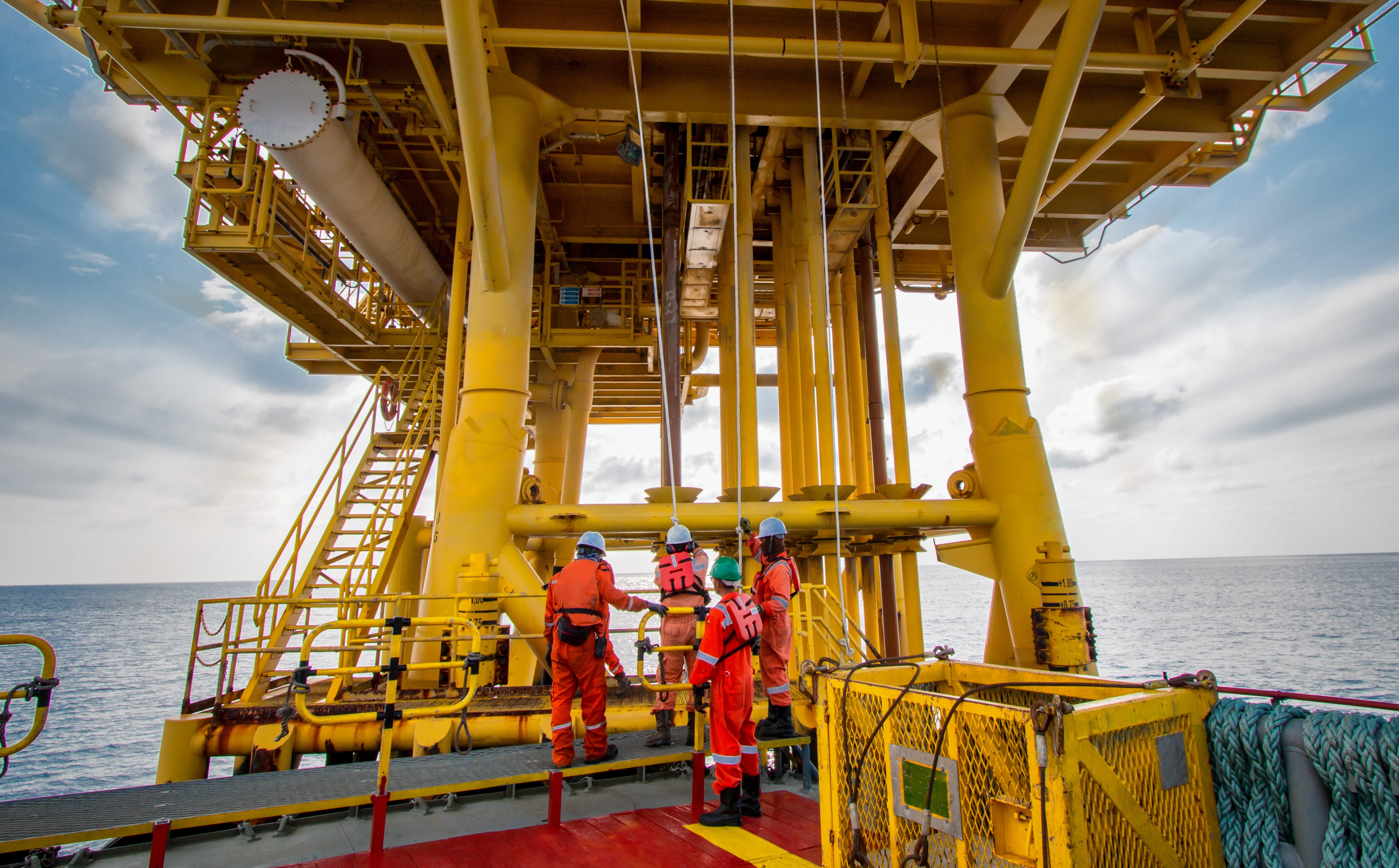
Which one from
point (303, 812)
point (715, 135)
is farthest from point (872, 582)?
point (303, 812)

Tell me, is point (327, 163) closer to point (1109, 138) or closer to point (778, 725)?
point (778, 725)

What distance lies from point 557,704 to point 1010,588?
6.35 m

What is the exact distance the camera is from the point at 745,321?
10219mm

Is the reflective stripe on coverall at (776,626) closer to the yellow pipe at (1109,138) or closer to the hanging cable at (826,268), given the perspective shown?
the hanging cable at (826,268)

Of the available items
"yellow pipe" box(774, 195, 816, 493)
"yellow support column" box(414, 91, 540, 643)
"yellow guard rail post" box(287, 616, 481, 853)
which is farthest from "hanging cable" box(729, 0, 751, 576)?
"yellow guard rail post" box(287, 616, 481, 853)

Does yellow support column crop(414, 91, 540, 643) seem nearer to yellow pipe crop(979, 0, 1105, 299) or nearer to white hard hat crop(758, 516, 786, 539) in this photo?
white hard hat crop(758, 516, 786, 539)

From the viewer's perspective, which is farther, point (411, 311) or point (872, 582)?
point (411, 311)

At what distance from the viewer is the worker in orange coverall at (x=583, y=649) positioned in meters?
5.16

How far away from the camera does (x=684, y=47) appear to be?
8.86 meters

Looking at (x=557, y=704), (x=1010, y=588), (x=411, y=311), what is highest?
(x=411, y=311)

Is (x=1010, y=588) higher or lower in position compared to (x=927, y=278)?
lower

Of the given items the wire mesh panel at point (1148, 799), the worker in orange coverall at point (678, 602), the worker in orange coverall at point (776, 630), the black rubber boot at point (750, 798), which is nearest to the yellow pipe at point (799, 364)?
the worker in orange coverall at point (678, 602)

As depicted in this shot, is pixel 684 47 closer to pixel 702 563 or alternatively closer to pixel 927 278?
pixel 702 563

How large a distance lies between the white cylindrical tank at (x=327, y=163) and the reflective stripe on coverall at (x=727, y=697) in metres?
8.17
